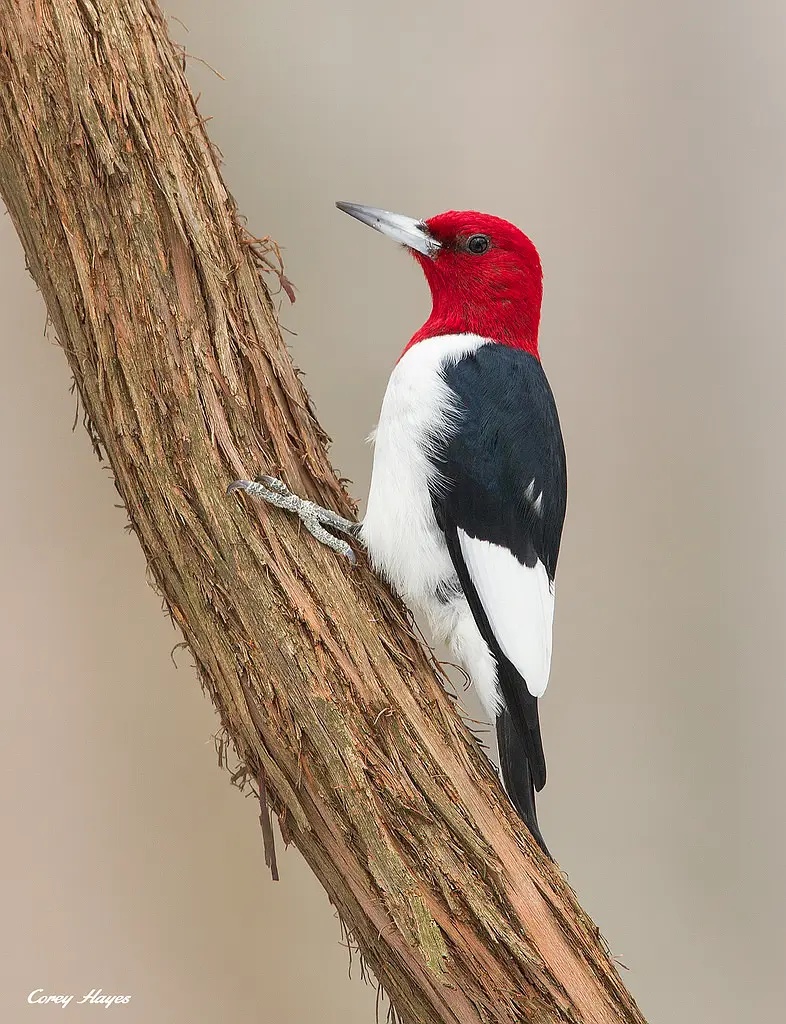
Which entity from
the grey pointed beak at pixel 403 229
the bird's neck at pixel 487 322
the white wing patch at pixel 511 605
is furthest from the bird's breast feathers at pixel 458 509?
the grey pointed beak at pixel 403 229

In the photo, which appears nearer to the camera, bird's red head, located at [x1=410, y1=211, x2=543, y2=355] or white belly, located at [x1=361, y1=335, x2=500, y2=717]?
white belly, located at [x1=361, y1=335, x2=500, y2=717]

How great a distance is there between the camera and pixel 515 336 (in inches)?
62.6

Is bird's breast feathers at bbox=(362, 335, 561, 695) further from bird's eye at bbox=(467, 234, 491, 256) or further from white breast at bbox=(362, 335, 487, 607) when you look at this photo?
bird's eye at bbox=(467, 234, 491, 256)

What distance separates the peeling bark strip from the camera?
1209mm

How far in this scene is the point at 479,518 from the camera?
142 centimetres

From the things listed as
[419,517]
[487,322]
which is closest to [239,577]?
[419,517]

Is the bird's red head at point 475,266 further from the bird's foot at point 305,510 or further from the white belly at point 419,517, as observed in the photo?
the bird's foot at point 305,510

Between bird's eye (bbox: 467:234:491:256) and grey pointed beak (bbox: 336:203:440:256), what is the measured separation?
0.19ft

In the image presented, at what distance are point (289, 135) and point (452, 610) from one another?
136cm

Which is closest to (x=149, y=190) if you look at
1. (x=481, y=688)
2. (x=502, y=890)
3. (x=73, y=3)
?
(x=73, y=3)

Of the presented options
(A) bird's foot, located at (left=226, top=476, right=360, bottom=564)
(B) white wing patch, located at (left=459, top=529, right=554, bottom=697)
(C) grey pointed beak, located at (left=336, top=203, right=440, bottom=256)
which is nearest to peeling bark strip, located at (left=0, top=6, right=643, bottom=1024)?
(A) bird's foot, located at (left=226, top=476, right=360, bottom=564)

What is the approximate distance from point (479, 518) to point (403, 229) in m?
0.50

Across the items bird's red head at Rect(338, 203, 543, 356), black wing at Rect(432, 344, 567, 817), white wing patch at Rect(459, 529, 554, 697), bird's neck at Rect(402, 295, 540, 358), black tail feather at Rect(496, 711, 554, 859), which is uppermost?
bird's red head at Rect(338, 203, 543, 356)

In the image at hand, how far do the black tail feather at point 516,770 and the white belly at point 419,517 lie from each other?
0.11ft
